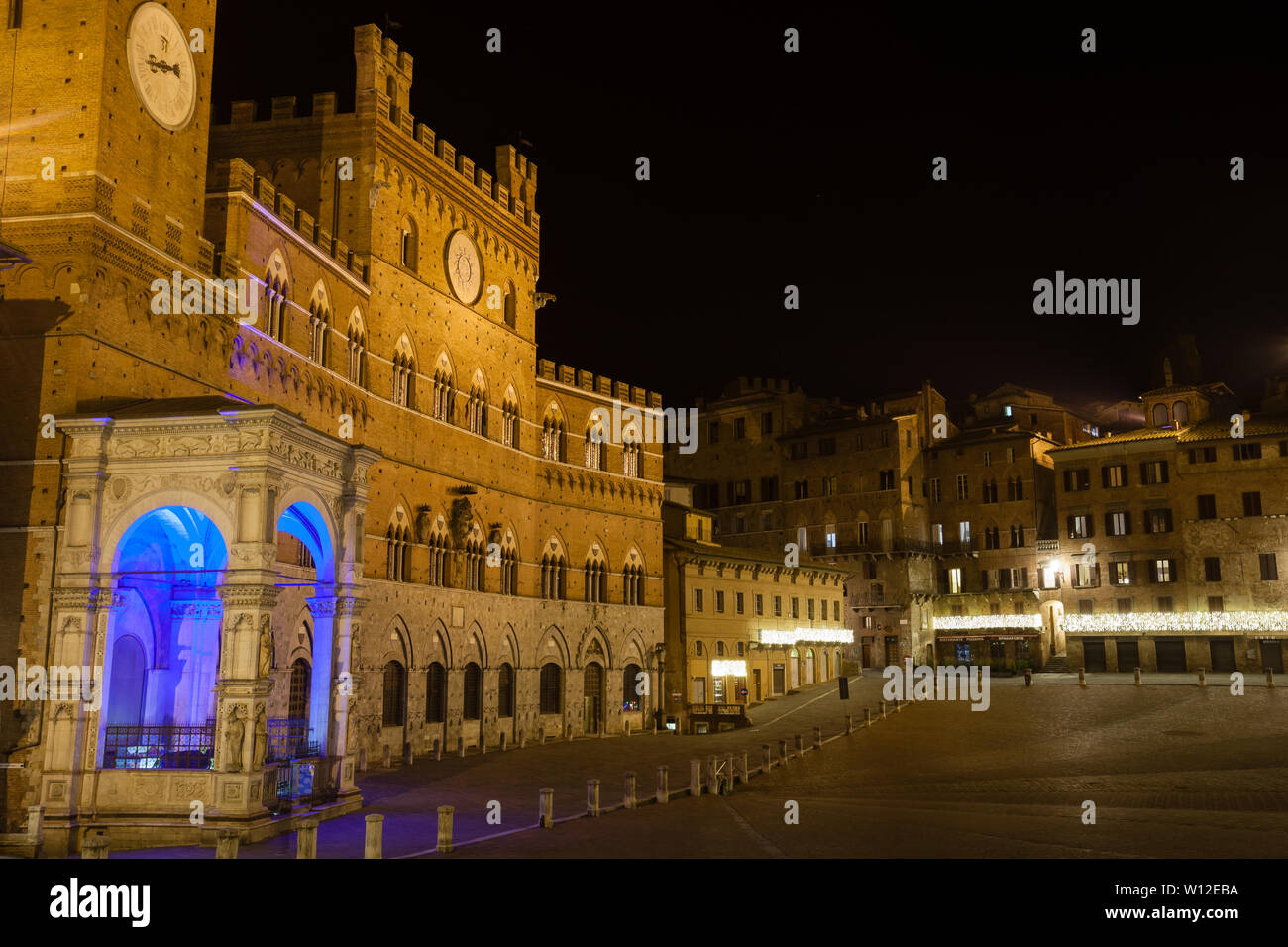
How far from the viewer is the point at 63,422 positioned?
1914 cm

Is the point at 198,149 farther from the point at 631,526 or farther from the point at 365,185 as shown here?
the point at 631,526

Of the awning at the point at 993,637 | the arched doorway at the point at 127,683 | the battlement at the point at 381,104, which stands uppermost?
the battlement at the point at 381,104

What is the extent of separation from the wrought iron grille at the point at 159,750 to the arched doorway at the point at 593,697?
22.7 m

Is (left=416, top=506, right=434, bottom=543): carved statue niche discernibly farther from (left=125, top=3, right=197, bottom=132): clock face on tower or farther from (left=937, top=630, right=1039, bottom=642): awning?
(left=937, top=630, right=1039, bottom=642): awning

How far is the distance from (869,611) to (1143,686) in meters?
23.1

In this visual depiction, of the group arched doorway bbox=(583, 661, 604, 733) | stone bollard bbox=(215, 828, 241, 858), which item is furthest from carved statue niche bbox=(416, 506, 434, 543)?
stone bollard bbox=(215, 828, 241, 858)

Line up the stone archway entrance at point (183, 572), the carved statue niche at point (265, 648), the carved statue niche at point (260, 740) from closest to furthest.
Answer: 1. the stone archway entrance at point (183, 572)
2. the carved statue niche at point (260, 740)
3. the carved statue niche at point (265, 648)

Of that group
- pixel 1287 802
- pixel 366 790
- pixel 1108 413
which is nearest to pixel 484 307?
pixel 366 790

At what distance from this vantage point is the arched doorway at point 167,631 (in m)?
21.8

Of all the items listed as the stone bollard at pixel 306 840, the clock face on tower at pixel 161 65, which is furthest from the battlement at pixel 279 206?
the stone bollard at pixel 306 840

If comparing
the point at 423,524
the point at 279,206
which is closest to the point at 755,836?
the point at 423,524

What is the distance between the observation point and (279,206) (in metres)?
28.0

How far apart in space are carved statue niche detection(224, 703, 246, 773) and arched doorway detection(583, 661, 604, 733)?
2543 centimetres

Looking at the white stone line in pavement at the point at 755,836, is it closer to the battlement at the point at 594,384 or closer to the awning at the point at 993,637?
the battlement at the point at 594,384
